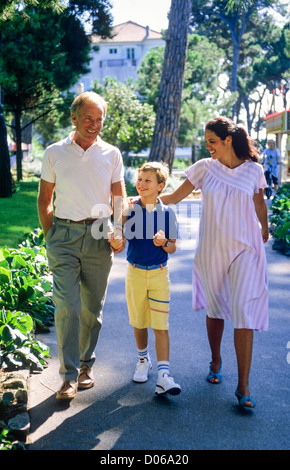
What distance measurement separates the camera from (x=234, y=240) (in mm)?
3986

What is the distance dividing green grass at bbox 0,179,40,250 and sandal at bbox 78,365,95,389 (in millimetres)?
3024

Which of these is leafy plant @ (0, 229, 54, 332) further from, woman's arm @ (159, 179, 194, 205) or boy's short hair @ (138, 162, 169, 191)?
boy's short hair @ (138, 162, 169, 191)

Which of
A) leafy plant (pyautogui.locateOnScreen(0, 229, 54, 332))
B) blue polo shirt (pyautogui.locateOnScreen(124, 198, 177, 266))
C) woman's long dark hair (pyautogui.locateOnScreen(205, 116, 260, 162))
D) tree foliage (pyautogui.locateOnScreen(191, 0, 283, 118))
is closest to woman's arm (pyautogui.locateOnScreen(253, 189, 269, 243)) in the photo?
woman's long dark hair (pyautogui.locateOnScreen(205, 116, 260, 162))

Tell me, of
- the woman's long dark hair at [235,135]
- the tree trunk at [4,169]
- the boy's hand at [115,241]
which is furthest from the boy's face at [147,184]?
the tree trunk at [4,169]

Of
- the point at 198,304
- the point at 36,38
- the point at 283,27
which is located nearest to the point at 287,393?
the point at 198,304

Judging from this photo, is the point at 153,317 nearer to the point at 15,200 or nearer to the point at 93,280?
the point at 93,280

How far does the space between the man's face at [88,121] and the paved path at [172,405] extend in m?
1.71

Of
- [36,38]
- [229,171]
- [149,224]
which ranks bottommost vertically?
[149,224]

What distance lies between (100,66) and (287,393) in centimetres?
6871

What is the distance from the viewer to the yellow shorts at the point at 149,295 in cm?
416
